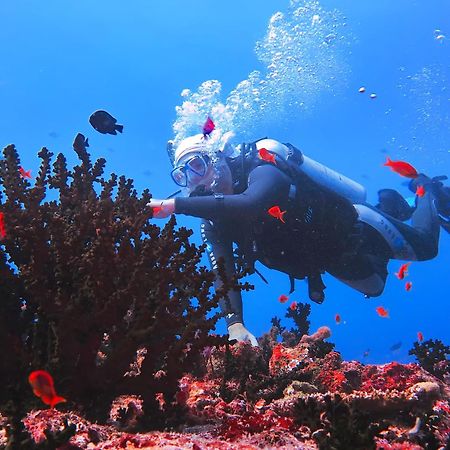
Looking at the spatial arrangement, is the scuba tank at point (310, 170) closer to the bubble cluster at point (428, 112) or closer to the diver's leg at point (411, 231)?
the diver's leg at point (411, 231)

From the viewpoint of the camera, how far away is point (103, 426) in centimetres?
270

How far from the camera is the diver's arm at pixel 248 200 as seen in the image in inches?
261

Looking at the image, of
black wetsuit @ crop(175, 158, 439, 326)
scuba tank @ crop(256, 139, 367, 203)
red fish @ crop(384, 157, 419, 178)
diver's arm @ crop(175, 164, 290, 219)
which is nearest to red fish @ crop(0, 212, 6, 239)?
diver's arm @ crop(175, 164, 290, 219)

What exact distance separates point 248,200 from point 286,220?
1352 millimetres

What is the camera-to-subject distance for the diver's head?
26.5 ft

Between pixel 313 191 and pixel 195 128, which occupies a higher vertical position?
pixel 195 128

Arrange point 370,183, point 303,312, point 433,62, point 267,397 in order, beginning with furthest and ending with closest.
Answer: point 370,183
point 433,62
point 303,312
point 267,397

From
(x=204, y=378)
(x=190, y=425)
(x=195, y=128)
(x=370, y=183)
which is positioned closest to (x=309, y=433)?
(x=190, y=425)

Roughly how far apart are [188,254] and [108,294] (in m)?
0.84

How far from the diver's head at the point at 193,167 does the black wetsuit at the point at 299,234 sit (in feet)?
2.38

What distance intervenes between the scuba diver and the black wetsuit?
19 mm

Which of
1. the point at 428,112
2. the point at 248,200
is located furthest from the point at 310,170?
the point at 428,112

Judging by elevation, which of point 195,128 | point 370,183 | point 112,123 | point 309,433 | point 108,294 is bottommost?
point 309,433

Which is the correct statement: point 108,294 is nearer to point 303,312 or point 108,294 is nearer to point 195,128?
point 303,312
